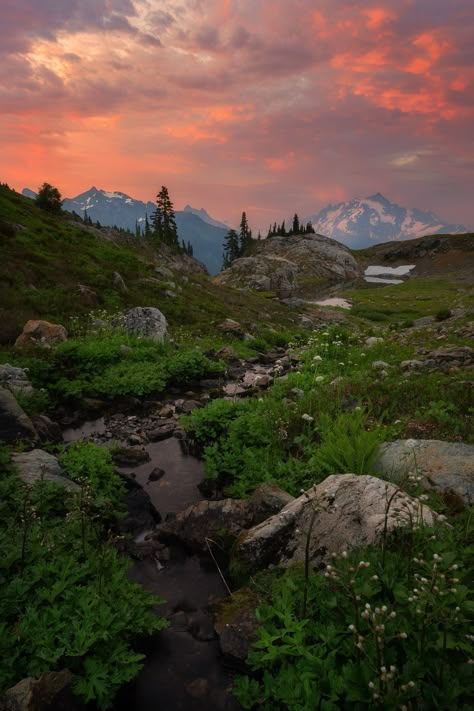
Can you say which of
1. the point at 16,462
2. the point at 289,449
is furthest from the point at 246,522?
the point at 16,462

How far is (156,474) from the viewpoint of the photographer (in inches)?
331

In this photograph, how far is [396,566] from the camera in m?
4.00

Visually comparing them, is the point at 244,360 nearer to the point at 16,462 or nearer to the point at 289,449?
the point at 289,449

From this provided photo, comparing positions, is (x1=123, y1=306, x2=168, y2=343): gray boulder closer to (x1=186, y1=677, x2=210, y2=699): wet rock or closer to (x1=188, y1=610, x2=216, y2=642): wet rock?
(x1=188, y1=610, x2=216, y2=642): wet rock

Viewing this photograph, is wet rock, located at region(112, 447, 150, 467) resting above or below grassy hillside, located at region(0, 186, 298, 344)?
below

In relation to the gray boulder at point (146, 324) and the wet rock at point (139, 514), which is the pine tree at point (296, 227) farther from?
the wet rock at point (139, 514)

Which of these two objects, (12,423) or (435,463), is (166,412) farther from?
(435,463)

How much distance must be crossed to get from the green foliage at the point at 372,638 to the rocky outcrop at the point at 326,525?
0.46 metres

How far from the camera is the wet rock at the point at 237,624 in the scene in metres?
4.28

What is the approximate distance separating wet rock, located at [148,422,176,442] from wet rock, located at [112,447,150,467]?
3.03 ft

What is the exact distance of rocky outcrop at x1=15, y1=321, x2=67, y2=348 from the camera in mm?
13766

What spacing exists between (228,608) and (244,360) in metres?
14.7

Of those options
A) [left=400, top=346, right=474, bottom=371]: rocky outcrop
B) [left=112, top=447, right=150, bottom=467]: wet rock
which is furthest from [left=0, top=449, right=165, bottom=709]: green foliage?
[left=400, top=346, right=474, bottom=371]: rocky outcrop

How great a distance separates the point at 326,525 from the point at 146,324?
14644 mm
